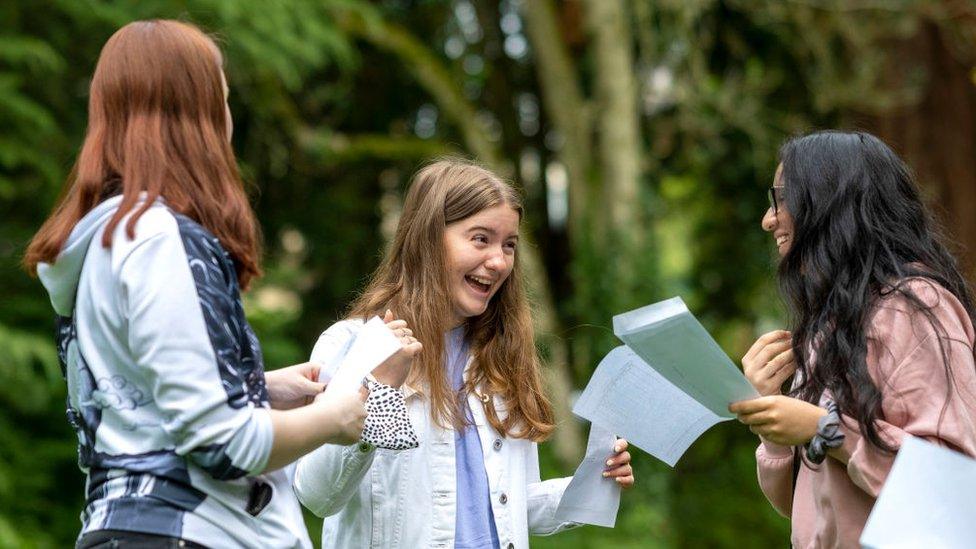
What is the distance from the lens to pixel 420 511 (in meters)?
2.96

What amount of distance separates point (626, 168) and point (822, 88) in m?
1.66

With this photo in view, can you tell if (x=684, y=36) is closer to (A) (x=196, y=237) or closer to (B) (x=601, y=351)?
(B) (x=601, y=351)

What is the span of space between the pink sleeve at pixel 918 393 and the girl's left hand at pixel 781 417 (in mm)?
75

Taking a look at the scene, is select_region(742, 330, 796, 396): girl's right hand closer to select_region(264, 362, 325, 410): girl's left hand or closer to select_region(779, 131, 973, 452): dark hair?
select_region(779, 131, 973, 452): dark hair

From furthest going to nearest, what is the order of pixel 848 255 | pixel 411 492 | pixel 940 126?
→ pixel 940 126
pixel 411 492
pixel 848 255

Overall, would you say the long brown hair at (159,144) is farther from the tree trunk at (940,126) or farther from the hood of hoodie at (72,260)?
the tree trunk at (940,126)

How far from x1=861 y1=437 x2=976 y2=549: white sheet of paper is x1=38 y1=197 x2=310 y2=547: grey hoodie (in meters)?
1.08

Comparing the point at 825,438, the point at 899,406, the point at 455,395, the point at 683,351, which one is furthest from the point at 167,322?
the point at 899,406

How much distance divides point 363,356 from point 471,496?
2.39 ft

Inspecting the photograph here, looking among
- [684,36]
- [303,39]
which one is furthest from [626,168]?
[303,39]

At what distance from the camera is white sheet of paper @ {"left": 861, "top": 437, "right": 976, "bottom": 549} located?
2.26 metres

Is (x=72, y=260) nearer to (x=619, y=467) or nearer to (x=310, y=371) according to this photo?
(x=310, y=371)

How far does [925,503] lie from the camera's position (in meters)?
2.29

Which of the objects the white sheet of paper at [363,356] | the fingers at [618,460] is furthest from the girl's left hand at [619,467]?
the white sheet of paper at [363,356]
